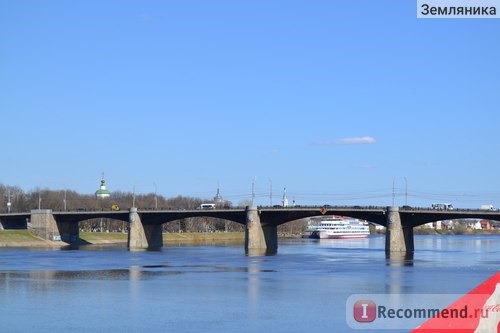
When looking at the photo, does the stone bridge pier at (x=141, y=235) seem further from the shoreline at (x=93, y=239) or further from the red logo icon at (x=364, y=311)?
the red logo icon at (x=364, y=311)

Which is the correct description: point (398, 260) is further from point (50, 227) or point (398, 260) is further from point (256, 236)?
point (50, 227)

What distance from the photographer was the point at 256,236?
131250 millimetres

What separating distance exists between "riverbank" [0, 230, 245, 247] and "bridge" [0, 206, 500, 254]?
3.31 metres

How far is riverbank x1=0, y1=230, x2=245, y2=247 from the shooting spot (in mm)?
145125

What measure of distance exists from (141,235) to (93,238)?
90.0 feet

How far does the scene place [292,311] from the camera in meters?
52.1

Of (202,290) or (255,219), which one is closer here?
(202,290)

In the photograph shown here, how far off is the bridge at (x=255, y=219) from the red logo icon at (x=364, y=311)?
65659mm

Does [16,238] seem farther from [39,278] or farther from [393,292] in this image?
[393,292]

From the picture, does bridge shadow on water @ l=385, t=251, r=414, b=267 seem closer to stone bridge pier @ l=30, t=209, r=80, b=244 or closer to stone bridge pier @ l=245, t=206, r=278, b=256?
stone bridge pier @ l=245, t=206, r=278, b=256

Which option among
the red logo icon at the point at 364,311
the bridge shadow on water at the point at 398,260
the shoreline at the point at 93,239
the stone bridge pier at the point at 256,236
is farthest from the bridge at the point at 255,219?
the red logo icon at the point at 364,311

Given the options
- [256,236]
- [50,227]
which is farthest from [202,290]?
[50,227]

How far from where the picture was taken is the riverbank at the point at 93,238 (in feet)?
476

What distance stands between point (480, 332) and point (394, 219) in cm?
8770
